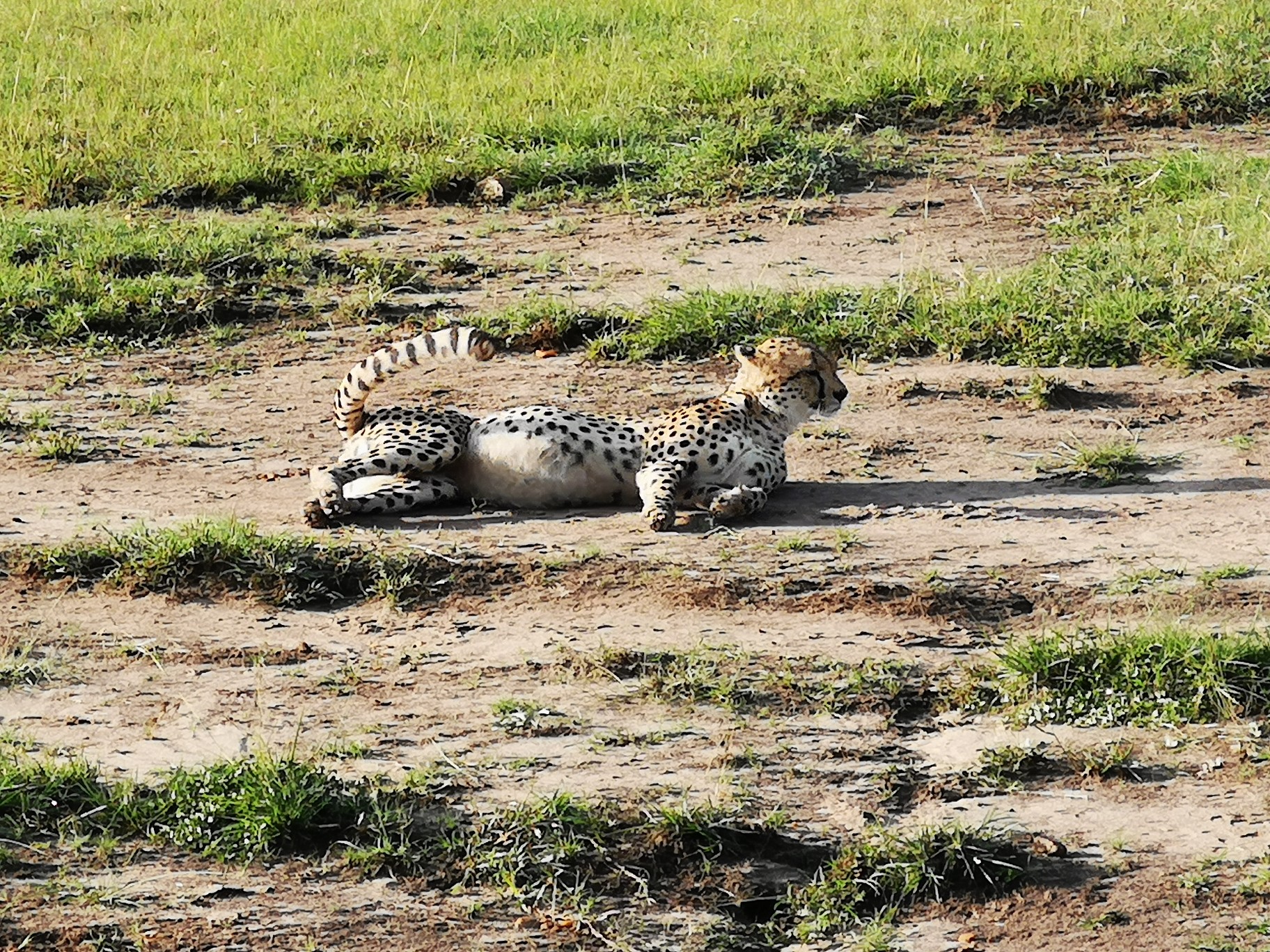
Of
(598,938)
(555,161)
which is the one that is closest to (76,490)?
(598,938)

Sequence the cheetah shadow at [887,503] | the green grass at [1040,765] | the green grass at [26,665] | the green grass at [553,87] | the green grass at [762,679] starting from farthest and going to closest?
the green grass at [553,87] → the cheetah shadow at [887,503] → the green grass at [26,665] → the green grass at [762,679] → the green grass at [1040,765]

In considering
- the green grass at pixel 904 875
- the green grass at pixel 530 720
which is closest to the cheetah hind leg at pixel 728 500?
the green grass at pixel 530 720

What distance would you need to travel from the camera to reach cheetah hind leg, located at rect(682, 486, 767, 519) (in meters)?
6.53

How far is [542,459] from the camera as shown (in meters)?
6.71

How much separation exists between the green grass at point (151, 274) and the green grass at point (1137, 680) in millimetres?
5011

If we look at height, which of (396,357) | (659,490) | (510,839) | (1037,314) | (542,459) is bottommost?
(510,839)

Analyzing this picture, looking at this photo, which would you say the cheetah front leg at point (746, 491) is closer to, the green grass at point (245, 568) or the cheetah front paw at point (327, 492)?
the green grass at point (245, 568)

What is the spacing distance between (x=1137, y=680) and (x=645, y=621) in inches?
54.7

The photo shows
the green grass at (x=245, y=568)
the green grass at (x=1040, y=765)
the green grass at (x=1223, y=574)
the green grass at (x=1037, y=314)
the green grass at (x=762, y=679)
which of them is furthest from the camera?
the green grass at (x=1037, y=314)

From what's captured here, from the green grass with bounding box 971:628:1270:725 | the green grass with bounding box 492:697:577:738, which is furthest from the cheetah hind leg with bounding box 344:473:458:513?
the green grass with bounding box 971:628:1270:725

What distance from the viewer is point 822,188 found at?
1050 cm

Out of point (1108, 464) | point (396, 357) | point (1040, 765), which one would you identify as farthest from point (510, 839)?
point (1108, 464)

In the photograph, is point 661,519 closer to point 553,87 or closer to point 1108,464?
point 1108,464

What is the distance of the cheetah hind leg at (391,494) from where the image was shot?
6629 millimetres
